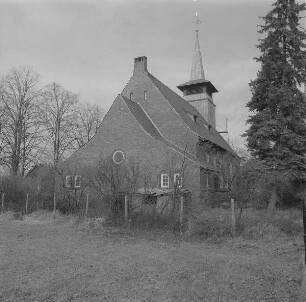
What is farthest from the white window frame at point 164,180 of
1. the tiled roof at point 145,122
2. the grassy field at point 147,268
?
the grassy field at point 147,268

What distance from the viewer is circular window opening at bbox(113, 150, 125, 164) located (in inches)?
1012

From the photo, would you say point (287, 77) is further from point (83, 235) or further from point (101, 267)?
point (101, 267)

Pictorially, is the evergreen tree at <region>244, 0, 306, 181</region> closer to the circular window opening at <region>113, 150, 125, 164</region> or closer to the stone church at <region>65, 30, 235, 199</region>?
the stone church at <region>65, 30, 235, 199</region>

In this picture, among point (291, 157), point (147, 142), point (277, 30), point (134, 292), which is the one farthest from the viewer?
point (147, 142)

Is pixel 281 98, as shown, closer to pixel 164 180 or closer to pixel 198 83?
pixel 164 180

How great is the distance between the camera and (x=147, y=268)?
24.8 ft

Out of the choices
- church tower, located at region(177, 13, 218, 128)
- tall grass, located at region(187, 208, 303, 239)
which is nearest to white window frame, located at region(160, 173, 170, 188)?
tall grass, located at region(187, 208, 303, 239)

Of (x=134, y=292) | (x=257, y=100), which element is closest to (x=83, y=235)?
(x=134, y=292)

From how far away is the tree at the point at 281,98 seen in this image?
65.0 feet

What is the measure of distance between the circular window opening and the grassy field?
13.6 metres

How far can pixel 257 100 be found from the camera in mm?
21562

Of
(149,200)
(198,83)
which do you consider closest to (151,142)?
(149,200)

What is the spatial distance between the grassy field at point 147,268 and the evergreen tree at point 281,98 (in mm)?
9374

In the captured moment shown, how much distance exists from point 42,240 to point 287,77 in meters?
16.7
